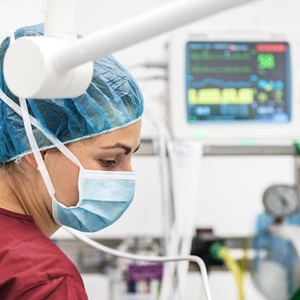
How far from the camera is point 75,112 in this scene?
41.9 inches

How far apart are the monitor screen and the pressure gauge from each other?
0.23 meters

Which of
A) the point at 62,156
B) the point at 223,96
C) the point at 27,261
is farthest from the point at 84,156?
the point at 223,96

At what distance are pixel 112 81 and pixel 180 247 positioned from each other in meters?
1.03

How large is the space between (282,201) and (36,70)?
1556 millimetres

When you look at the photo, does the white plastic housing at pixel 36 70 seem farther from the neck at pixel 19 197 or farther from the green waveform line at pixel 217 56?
the green waveform line at pixel 217 56

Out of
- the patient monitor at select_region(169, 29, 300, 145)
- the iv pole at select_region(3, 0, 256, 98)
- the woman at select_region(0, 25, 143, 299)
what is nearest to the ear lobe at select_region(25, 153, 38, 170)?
the woman at select_region(0, 25, 143, 299)

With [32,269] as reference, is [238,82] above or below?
above

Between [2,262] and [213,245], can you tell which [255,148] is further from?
[2,262]

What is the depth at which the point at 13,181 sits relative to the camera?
1128mm

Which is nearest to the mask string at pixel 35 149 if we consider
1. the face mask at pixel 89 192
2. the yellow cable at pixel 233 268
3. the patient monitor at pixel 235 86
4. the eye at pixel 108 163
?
the face mask at pixel 89 192

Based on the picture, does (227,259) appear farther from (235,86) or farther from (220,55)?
(220,55)

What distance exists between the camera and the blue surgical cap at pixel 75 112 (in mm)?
1054

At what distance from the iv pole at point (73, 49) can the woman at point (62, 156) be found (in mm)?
314

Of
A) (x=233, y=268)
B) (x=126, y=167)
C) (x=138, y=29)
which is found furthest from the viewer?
(x=233, y=268)
